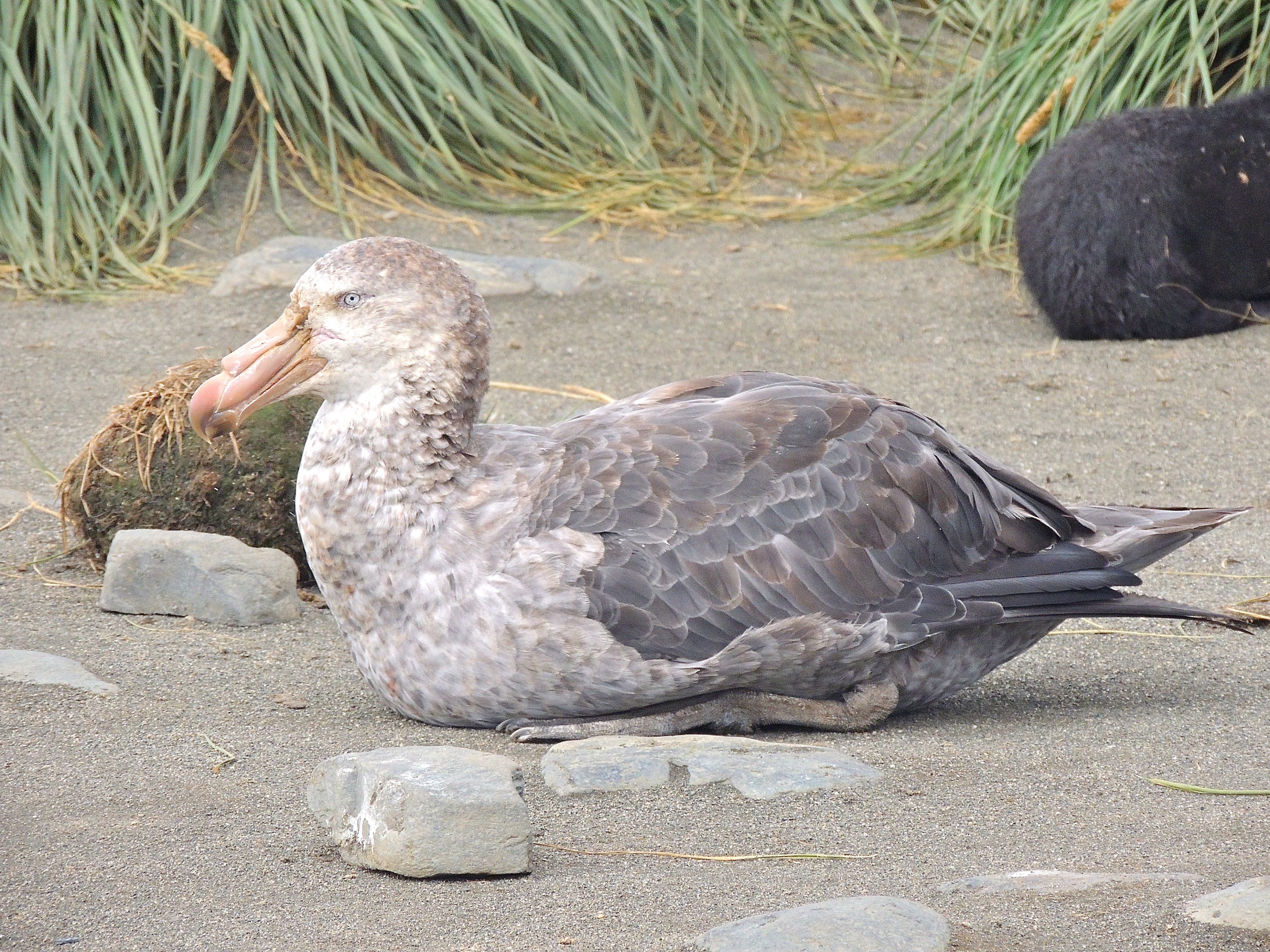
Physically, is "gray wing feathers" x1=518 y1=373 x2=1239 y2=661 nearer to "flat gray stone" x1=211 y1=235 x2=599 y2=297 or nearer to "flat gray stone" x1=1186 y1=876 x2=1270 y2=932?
"flat gray stone" x1=1186 y1=876 x2=1270 y2=932

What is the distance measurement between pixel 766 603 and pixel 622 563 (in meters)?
0.31

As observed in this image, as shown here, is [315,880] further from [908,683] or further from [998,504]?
[998,504]

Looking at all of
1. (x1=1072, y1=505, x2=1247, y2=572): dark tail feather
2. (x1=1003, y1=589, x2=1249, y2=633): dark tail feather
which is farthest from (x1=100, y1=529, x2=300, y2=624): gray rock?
(x1=1072, y1=505, x2=1247, y2=572): dark tail feather

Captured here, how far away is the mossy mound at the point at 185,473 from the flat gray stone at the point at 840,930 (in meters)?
2.35

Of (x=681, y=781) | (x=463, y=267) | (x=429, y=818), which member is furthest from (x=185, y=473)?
(x=463, y=267)

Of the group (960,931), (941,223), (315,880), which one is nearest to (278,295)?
(941,223)

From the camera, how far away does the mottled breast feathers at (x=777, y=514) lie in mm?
3369

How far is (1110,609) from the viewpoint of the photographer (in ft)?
11.9

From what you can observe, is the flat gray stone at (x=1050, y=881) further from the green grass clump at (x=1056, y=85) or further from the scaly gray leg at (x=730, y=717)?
the green grass clump at (x=1056, y=85)

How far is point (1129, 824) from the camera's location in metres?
2.92

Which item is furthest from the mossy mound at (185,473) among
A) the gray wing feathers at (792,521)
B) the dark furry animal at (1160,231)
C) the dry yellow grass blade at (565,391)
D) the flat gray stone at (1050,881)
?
the dark furry animal at (1160,231)

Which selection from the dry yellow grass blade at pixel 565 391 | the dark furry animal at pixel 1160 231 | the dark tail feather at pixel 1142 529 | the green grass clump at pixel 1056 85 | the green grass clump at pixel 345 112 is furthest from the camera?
the green grass clump at pixel 1056 85

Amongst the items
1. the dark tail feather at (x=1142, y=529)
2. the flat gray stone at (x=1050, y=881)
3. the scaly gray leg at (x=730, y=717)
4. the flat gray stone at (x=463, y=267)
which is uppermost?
the flat gray stone at (x=463, y=267)

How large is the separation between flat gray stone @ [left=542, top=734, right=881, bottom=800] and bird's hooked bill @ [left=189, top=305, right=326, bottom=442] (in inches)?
37.7
